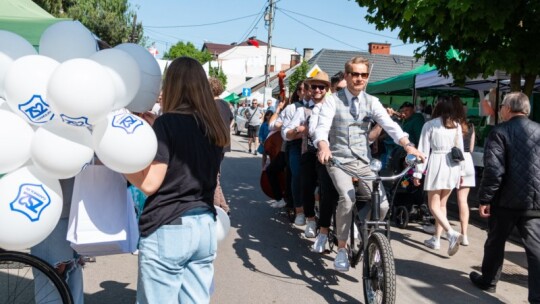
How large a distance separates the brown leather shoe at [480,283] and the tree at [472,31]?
2.70 metres

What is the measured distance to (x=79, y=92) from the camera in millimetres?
2264

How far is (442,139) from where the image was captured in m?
6.31

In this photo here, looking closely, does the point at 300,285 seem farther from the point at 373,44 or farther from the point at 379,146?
the point at 373,44

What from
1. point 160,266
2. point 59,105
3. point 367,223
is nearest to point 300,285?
point 367,223

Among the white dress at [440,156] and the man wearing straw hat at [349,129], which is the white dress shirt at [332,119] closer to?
the man wearing straw hat at [349,129]

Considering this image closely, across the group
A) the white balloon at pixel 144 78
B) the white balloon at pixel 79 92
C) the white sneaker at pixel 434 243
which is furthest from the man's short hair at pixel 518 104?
the white balloon at pixel 79 92

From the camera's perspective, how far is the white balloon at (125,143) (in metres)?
2.33

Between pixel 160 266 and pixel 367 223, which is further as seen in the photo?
pixel 367 223

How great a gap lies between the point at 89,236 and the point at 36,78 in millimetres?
787

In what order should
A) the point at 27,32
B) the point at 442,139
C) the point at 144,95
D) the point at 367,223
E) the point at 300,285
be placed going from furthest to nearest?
the point at 442,139 < the point at 27,32 < the point at 300,285 < the point at 367,223 < the point at 144,95

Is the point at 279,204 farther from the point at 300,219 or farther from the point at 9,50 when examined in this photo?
the point at 9,50

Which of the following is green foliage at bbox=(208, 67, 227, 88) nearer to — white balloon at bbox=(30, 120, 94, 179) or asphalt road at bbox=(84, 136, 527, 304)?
asphalt road at bbox=(84, 136, 527, 304)

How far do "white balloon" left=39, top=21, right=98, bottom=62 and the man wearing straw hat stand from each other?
234 centimetres

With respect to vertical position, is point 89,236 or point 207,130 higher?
point 207,130
